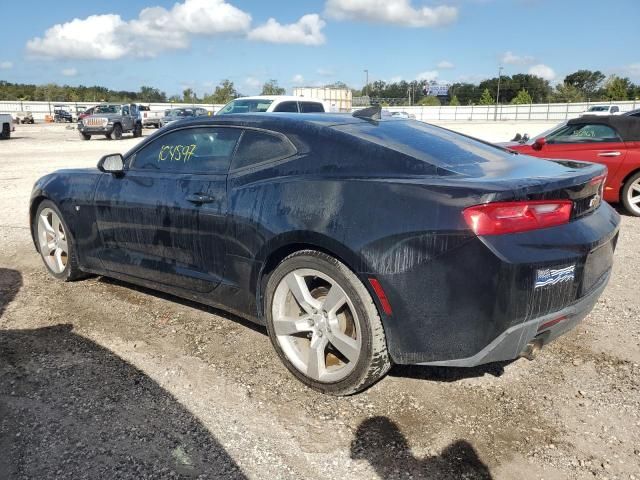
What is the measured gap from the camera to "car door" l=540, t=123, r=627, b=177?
25.7ft

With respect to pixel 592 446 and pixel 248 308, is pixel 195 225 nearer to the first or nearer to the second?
pixel 248 308

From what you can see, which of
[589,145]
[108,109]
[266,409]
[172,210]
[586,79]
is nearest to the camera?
[266,409]

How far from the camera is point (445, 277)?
2.50 m

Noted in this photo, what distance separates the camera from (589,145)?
8.09 meters

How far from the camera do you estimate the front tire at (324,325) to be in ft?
9.09

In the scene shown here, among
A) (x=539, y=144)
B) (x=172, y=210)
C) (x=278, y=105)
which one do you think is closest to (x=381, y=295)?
(x=172, y=210)

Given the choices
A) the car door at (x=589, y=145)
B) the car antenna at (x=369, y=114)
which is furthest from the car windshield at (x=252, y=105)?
the car antenna at (x=369, y=114)

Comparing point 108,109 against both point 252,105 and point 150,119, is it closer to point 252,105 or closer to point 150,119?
point 150,119

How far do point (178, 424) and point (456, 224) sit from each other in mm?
1666

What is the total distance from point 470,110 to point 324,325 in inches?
2979

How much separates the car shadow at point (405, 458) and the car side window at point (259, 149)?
161 centimetres

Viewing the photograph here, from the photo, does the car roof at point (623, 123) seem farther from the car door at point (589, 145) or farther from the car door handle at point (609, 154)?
the car door handle at point (609, 154)

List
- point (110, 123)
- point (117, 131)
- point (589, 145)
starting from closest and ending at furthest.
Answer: point (589, 145) < point (110, 123) < point (117, 131)

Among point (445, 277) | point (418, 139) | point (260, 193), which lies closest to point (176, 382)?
point (260, 193)
